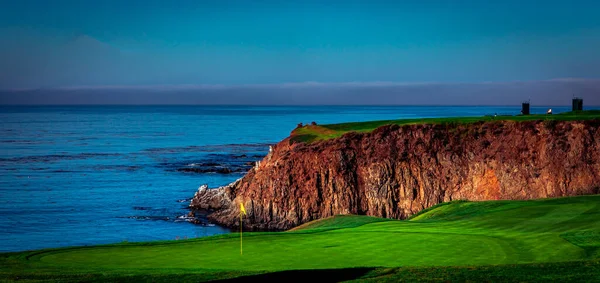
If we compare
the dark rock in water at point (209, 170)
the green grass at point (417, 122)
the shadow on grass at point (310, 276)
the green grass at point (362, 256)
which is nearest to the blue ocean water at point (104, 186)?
the dark rock in water at point (209, 170)

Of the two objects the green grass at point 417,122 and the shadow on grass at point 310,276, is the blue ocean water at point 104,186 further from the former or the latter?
the shadow on grass at point 310,276

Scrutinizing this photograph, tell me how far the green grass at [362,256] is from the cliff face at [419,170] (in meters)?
12.9

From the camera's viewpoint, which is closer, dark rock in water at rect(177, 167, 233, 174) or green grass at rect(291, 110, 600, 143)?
green grass at rect(291, 110, 600, 143)

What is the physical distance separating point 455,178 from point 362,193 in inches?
205

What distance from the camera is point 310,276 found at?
14438 mm

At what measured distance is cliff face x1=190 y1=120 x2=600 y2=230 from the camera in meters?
36.2

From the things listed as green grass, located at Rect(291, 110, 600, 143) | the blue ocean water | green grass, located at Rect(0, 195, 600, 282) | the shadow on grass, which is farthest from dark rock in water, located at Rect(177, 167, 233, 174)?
the shadow on grass

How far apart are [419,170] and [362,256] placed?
22.3 m

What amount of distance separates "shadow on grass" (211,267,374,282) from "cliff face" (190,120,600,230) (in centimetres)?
2415

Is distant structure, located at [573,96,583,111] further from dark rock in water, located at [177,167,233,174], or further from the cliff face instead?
dark rock in water, located at [177,167,233,174]

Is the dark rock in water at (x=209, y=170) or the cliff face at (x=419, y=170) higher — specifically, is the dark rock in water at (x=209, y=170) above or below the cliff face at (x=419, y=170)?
below

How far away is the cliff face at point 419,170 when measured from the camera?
36.2m

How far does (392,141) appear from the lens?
40.2 metres

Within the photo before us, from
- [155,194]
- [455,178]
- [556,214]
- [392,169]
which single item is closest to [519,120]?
[455,178]
